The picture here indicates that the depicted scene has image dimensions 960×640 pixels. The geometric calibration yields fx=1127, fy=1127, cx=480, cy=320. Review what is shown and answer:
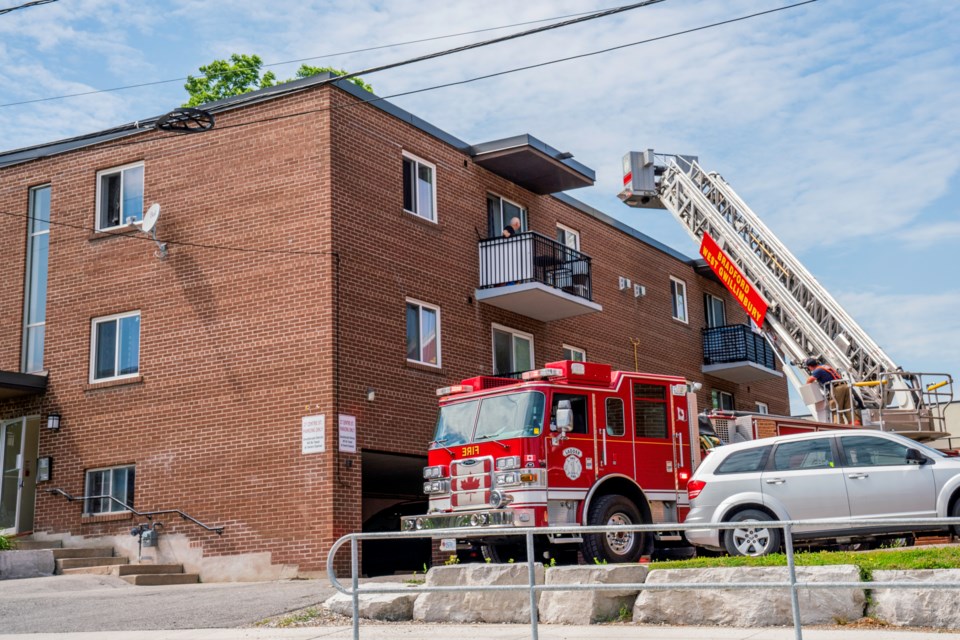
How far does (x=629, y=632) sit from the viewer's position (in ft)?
35.4

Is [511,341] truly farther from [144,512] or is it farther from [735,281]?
[144,512]

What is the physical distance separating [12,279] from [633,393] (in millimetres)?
14021

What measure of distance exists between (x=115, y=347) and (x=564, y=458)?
35.1 ft

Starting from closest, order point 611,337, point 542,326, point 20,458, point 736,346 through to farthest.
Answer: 1. point 20,458
2. point 542,326
3. point 611,337
4. point 736,346

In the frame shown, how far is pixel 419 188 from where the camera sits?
74.5 feet

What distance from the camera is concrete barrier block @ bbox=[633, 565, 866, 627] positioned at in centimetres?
1047

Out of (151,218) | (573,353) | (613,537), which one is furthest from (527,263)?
(613,537)

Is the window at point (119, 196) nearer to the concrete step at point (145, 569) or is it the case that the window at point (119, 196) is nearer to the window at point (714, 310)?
the concrete step at point (145, 569)

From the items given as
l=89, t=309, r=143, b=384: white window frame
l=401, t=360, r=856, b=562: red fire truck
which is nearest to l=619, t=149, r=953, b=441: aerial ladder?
l=401, t=360, r=856, b=562: red fire truck

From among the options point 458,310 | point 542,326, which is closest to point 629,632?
point 458,310

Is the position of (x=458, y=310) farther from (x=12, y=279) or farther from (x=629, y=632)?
(x=629, y=632)

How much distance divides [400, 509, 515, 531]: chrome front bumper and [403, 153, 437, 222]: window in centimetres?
870

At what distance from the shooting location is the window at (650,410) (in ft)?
52.7

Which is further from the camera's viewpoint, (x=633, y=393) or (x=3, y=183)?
(x=3, y=183)
